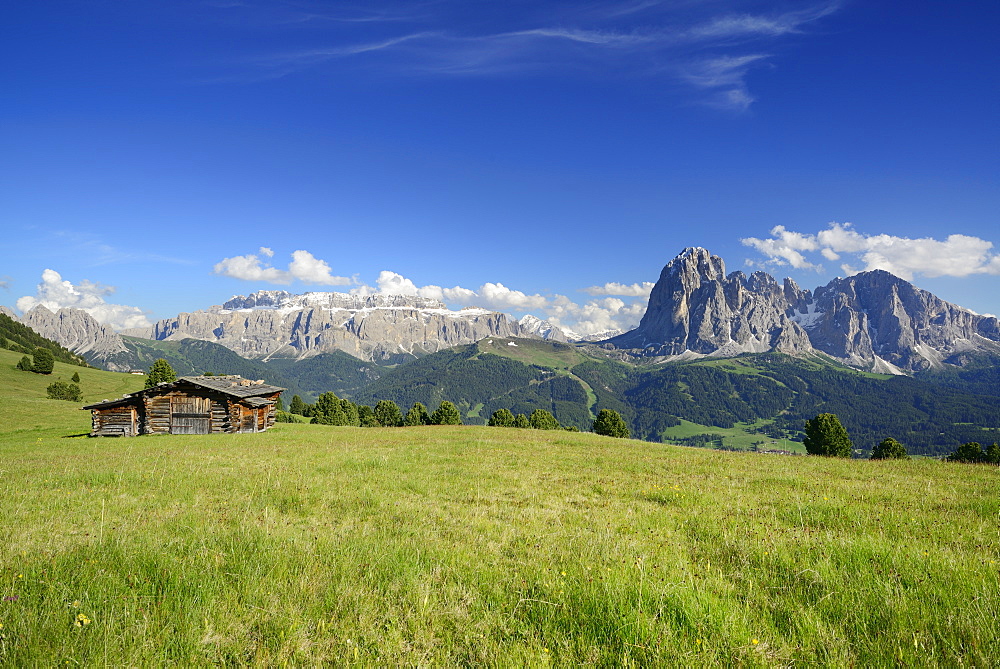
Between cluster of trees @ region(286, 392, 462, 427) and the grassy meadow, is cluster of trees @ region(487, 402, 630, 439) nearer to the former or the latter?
cluster of trees @ region(286, 392, 462, 427)

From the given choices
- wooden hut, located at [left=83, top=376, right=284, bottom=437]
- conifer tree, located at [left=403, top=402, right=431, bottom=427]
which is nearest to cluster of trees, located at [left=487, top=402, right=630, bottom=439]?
conifer tree, located at [left=403, top=402, right=431, bottom=427]

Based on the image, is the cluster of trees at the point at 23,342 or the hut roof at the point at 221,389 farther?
the cluster of trees at the point at 23,342

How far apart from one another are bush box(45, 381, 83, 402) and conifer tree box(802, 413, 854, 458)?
107994 millimetres

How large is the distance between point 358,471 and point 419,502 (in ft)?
20.2

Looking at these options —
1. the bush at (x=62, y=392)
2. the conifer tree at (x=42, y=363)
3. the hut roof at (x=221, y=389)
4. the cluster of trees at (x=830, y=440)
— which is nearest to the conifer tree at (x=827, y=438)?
the cluster of trees at (x=830, y=440)

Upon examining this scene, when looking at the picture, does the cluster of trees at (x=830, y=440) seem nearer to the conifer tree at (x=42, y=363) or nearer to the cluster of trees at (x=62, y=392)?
the cluster of trees at (x=62, y=392)

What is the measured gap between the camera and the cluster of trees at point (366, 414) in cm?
8575

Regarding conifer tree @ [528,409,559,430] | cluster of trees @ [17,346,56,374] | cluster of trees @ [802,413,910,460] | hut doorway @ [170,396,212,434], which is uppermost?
cluster of trees @ [17,346,56,374]

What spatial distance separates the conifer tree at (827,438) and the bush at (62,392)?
107994 millimetres

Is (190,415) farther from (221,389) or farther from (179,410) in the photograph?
(221,389)

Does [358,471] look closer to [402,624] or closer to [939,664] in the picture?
[402,624]

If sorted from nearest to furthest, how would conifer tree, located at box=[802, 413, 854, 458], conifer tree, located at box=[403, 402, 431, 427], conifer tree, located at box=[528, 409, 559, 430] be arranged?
1. conifer tree, located at box=[802, 413, 854, 458]
2. conifer tree, located at box=[528, 409, 559, 430]
3. conifer tree, located at box=[403, 402, 431, 427]

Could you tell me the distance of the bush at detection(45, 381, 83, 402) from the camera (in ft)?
230

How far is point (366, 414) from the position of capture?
102938 mm
